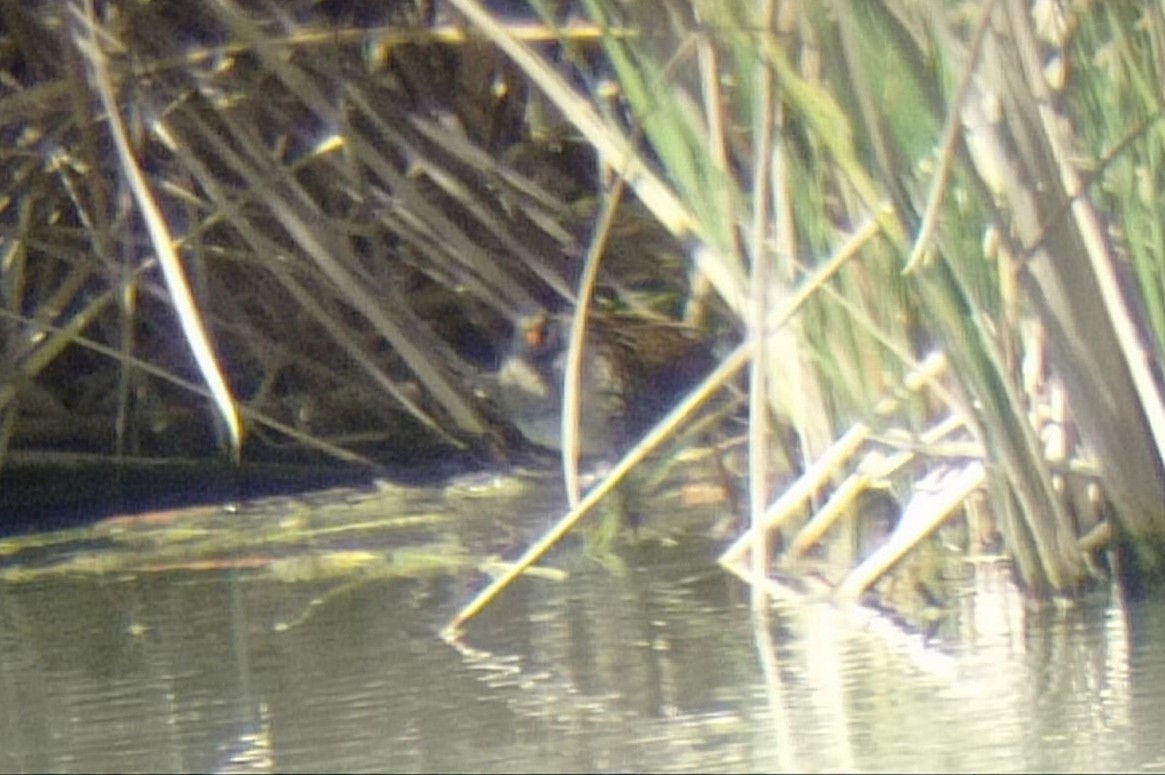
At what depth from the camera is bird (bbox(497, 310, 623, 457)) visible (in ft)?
6.36

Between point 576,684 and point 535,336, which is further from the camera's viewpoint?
point 535,336

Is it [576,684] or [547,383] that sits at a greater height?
[547,383]

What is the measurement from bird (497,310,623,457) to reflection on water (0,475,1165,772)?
0.43 metres

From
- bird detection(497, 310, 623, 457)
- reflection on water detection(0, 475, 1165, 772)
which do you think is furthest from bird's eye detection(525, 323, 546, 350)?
reflection on water detection(0, 475, 1165, 772)

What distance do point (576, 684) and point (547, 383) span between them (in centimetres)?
76

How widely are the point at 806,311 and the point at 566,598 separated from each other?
0.78 ft

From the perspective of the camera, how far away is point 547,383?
1966 millimetres

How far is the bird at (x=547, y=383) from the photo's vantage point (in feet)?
6.36

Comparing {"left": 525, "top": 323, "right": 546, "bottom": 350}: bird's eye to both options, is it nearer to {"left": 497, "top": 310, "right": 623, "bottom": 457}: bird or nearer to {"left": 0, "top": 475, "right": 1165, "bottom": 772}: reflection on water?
{"left": 497, "top": 310, "right": 623, "bottom": 457}: bird

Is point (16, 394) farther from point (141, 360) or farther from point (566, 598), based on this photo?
point (566, 598)

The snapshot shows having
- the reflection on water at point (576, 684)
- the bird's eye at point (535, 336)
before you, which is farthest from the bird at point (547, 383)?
the reflection on water at point (576, 684)

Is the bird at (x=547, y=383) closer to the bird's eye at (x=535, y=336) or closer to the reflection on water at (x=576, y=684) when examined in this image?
the bird's eye at (x=535, y=336)

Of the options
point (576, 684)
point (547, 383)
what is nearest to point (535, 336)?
point (547, 383)

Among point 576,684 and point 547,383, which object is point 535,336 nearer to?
point 547,383
